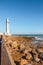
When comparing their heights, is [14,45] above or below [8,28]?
below

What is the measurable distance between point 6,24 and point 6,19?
1.27m

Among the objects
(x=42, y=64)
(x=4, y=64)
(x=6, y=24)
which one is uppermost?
(x=6, y=24)

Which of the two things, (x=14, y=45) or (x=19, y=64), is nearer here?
(x=19, y=64)

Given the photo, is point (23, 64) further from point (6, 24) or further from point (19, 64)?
point (6, 24)

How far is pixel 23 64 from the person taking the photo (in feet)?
22.4

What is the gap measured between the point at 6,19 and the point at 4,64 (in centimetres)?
2909

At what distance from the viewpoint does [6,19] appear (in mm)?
31078

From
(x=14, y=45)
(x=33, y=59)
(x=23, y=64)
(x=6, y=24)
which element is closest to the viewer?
(x=23, y=64)

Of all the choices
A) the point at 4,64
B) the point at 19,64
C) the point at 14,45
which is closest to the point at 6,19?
the point at 14,45

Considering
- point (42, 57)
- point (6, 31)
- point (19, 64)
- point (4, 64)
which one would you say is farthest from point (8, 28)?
point (4, 64)

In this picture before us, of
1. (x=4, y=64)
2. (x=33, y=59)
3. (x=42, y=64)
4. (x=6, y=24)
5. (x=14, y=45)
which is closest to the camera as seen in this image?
(x=4, y=64)

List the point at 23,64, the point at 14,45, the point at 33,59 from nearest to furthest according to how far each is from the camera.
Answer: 1. the point at 23,64
2. the point at 33,59
3. the point at 14,45

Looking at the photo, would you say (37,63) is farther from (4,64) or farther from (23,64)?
(4,64)

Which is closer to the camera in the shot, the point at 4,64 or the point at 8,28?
the point at 4,64
